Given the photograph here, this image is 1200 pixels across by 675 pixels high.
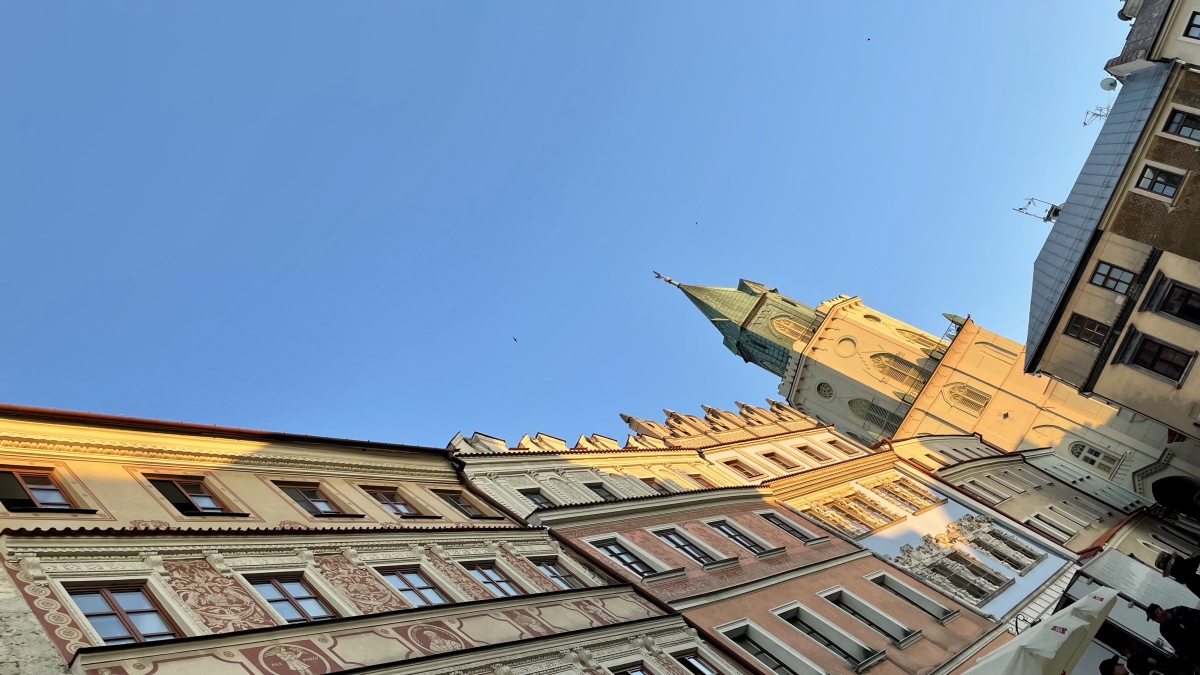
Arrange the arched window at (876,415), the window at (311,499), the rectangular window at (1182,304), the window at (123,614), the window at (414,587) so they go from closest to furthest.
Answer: the window at (123,614)
the window at (414,587)
the window at (311,499)
the rectangular window at (1182,304)
the arched window at (876,415)

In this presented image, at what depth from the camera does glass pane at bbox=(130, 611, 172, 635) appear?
49.5 feet

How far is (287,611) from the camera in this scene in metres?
17.4

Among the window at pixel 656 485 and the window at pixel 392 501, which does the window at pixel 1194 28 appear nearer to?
the window at pixel 656 485

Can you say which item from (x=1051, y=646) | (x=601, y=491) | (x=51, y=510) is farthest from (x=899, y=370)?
(x=51, y=510)

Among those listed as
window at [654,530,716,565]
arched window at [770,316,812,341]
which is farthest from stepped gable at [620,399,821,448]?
arched window at [770,316,812,341]

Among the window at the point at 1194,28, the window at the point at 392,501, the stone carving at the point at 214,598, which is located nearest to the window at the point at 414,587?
the window at the point at 392,501

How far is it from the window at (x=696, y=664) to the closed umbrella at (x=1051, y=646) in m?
6.50

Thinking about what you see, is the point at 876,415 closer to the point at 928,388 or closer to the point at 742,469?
the point at 928,388

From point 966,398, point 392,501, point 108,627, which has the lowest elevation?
point 108,627

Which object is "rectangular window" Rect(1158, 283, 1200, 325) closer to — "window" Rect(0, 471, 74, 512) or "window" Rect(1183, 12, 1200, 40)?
"window" Rect(1183, 12, 1200, 40)

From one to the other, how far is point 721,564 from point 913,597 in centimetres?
849

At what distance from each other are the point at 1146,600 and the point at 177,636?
25.7 metres

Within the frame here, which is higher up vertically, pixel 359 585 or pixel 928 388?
pixel 928 388

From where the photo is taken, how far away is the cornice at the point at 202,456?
18156mm
